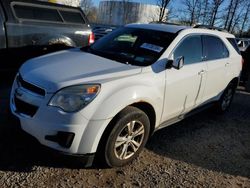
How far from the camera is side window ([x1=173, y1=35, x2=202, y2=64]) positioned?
4.80 metres

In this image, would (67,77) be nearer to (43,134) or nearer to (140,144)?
(43,134)

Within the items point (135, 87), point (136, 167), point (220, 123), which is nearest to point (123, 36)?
point (135, 87)

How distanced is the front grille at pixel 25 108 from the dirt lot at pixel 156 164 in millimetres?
166

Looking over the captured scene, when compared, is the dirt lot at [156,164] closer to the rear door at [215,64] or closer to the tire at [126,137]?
the tire at [126,137]

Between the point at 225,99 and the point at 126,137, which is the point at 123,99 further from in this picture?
the point at 225,99

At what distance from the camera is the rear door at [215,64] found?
5531mm

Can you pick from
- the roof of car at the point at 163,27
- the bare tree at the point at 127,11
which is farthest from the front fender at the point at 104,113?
the bare tree at the point at 127,11

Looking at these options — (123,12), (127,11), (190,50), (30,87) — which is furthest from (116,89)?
(123,12)

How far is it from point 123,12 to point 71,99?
72174mm

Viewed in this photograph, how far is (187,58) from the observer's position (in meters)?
4.94

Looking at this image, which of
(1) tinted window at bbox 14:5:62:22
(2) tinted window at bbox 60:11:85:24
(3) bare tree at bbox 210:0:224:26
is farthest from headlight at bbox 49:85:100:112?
(3) bare tree at bbox 210:0:224:26

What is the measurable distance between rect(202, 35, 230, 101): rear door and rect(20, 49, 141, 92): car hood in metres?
1.82

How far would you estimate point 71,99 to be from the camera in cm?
353

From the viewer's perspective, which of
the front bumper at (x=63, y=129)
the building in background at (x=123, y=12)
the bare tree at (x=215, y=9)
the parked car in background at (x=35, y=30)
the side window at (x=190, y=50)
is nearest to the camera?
the front bumper at (x=63, y=129)
